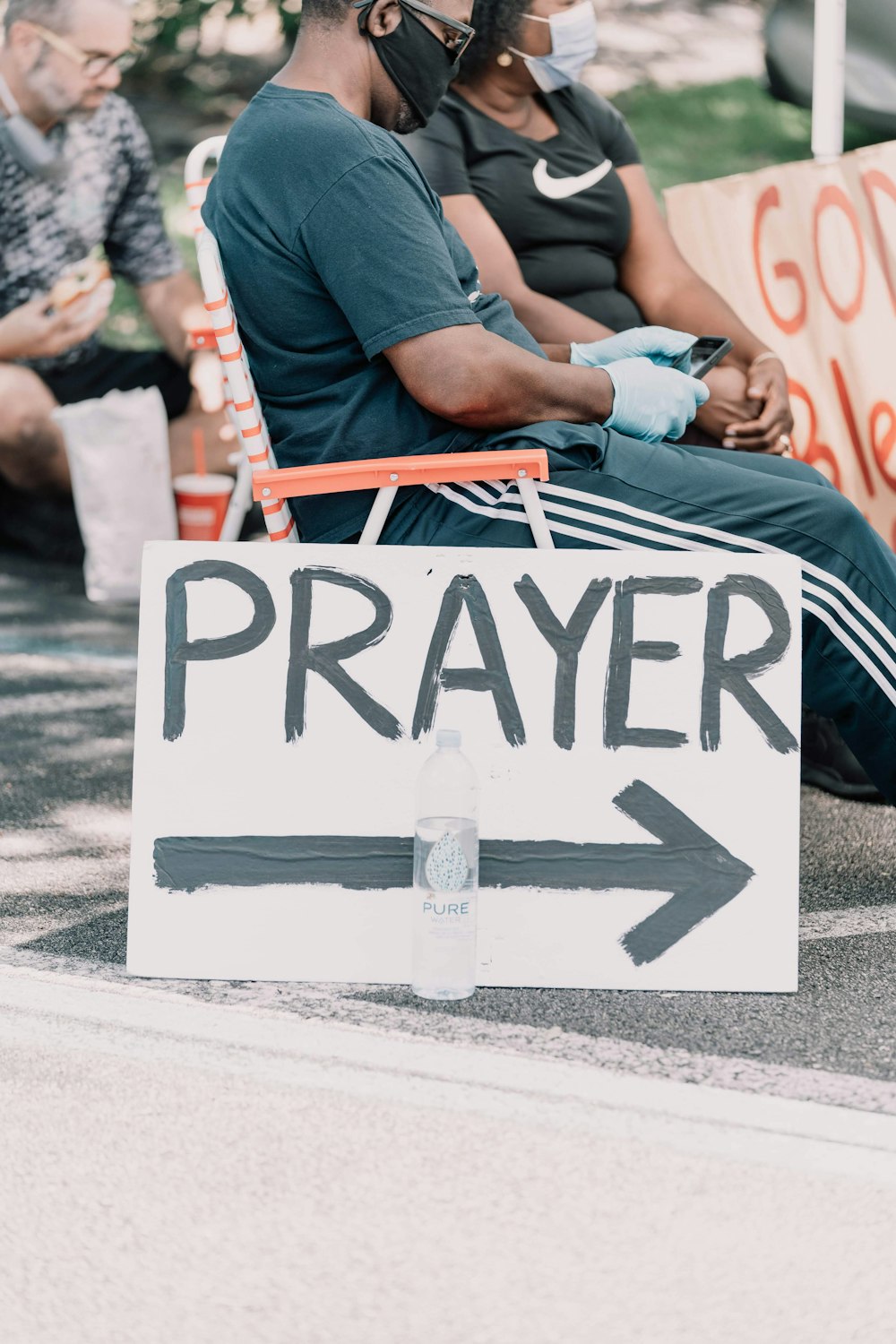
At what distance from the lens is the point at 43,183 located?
646 cm

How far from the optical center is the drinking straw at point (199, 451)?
21.1 feet

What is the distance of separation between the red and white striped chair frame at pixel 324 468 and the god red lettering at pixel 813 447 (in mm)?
2013

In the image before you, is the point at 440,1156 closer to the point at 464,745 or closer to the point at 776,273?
the point at 464,745

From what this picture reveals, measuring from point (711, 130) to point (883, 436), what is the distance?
18.2ft

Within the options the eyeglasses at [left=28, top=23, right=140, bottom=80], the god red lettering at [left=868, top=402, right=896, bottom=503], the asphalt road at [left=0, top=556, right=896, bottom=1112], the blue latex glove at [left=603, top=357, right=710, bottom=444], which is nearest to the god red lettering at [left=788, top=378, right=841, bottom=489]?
the god red lettering at [left=868, top=402, right=896, bottom=503]

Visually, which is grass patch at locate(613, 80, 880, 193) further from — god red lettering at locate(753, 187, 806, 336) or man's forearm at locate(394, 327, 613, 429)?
man's forearm at locate(394, 327, 613, 429)

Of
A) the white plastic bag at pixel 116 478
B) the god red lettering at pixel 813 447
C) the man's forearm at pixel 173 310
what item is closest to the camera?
the god red lettering at pixel 813 447

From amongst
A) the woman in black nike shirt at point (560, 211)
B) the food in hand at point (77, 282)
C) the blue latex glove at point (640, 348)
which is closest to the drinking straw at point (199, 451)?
the food in hand at point (77, 282)

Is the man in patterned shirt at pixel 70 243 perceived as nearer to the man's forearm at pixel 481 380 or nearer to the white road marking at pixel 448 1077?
the man's forearm at pixel 481 380

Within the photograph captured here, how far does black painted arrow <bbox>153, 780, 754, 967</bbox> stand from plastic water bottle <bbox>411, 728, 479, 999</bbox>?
0.23ft

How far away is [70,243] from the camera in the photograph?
6.55 m

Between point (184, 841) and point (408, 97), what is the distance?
53.2 inches

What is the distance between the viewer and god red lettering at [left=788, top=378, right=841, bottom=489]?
4571mm

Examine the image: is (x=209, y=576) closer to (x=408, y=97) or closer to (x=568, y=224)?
(x=408, y=97)
